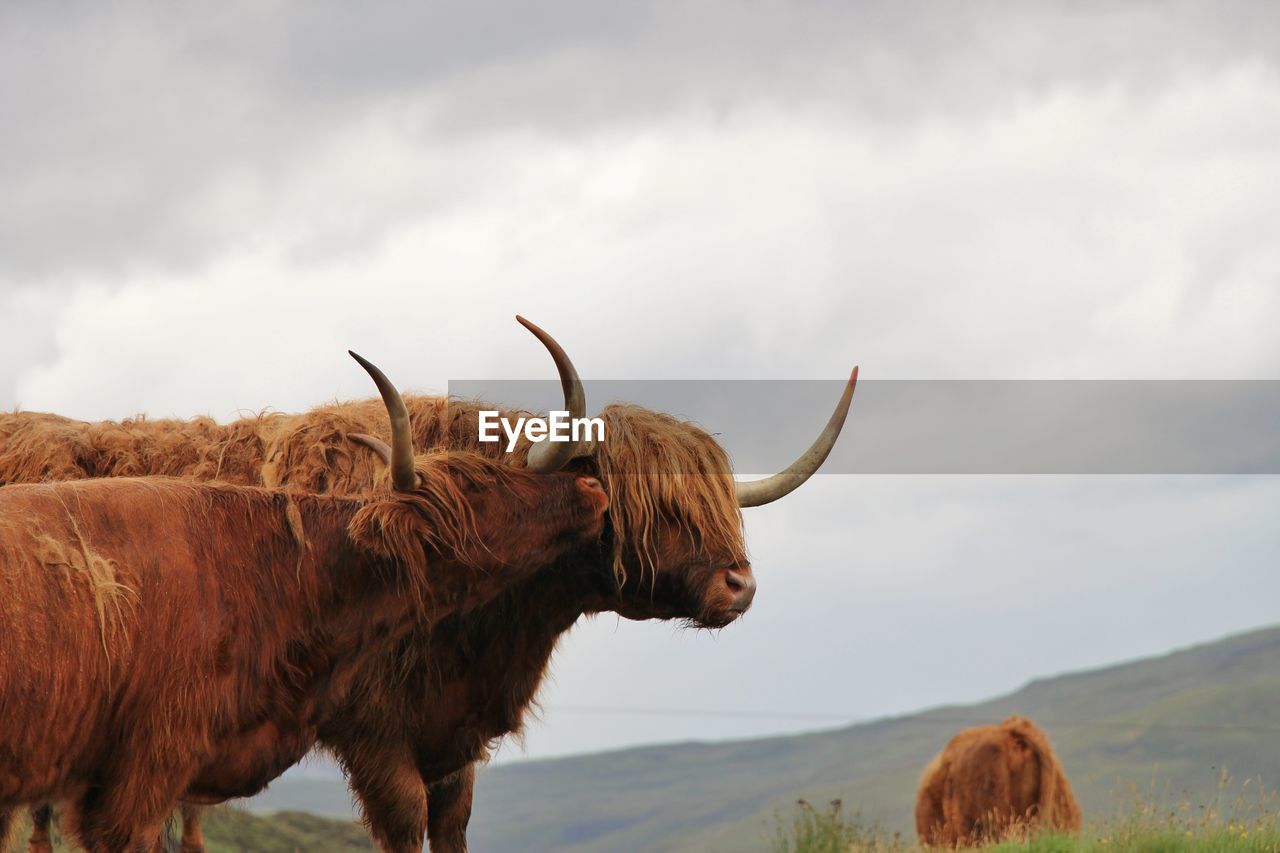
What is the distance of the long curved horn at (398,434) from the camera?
6.97 m

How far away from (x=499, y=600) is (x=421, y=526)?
115 cm

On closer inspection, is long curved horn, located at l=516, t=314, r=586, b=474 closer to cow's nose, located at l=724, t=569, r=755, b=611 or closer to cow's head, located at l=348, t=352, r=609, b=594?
cow's head, located at l=348, t=352, r=609, b=594

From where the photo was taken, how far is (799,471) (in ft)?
29.3

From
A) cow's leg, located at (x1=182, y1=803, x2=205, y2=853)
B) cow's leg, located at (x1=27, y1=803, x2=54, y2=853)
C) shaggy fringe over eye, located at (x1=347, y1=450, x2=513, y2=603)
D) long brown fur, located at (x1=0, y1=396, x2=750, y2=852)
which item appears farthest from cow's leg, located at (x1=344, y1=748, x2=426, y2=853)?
cow's leg, located at (x1=27, y1=803, x2=54, y2=853)

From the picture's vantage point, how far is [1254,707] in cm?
7012

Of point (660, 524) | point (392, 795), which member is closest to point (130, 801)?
point (392, 795)

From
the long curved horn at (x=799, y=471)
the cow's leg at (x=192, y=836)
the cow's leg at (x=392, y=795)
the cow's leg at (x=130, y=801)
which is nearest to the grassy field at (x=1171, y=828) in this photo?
the long curved horn at (x=799, y=471)

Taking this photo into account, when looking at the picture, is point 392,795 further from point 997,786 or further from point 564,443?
point 997,786

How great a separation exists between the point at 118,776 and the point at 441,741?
2178 mm

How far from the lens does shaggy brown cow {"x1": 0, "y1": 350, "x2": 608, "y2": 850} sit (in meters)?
6.51

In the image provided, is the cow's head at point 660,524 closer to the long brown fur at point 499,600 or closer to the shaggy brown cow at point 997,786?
the long brown fur at point 499,600

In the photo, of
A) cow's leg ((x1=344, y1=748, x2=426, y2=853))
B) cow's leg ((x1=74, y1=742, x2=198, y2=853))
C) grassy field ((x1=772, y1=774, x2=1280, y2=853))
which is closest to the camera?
cow's leg ((x1=74, y1=742, x2=198, y2=853))

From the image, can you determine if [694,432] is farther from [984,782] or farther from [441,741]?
[984,782]

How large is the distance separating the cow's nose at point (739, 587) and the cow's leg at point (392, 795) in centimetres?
192
